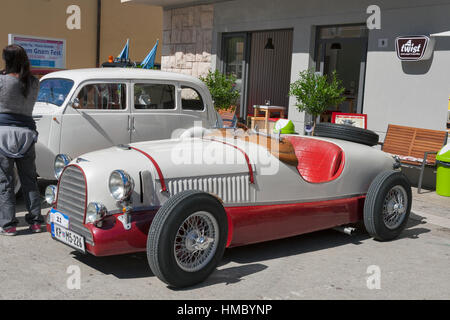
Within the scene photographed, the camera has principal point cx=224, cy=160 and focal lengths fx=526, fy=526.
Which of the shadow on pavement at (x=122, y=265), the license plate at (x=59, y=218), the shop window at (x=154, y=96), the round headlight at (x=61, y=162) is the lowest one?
the shadow on pavement at (x=122, y=265)

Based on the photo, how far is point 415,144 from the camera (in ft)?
27.7

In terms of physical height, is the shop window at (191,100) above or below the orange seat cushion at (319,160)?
above

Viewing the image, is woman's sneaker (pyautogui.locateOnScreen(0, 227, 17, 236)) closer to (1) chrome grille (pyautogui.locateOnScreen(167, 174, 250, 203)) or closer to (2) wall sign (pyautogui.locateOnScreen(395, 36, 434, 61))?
(1) chrome grille (pyautogui.locateOnScreen(167, 174, 250, 203))

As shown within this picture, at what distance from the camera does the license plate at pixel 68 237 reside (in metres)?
4.00

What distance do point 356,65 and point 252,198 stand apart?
7.13m

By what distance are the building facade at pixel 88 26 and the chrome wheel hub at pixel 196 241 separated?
14.9 metres

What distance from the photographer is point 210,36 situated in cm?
1314

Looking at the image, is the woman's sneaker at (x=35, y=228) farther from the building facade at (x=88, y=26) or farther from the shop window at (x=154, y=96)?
the building facade at (x=88, y=26)

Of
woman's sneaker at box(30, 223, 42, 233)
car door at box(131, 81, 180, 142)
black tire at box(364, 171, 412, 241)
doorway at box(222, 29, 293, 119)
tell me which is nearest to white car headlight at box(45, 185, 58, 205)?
woman's sneaker at box(30, 223, 42, 233)

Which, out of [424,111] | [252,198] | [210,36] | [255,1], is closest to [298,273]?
[252,198]

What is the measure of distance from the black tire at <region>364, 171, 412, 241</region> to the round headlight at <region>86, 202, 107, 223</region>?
2719 mm

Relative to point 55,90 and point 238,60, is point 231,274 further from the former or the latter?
point 238,60

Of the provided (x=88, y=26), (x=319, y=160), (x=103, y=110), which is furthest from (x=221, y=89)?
(x=88, y=26)

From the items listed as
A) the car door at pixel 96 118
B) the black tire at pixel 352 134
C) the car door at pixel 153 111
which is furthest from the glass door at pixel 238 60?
the black tire at pixel 352 134
